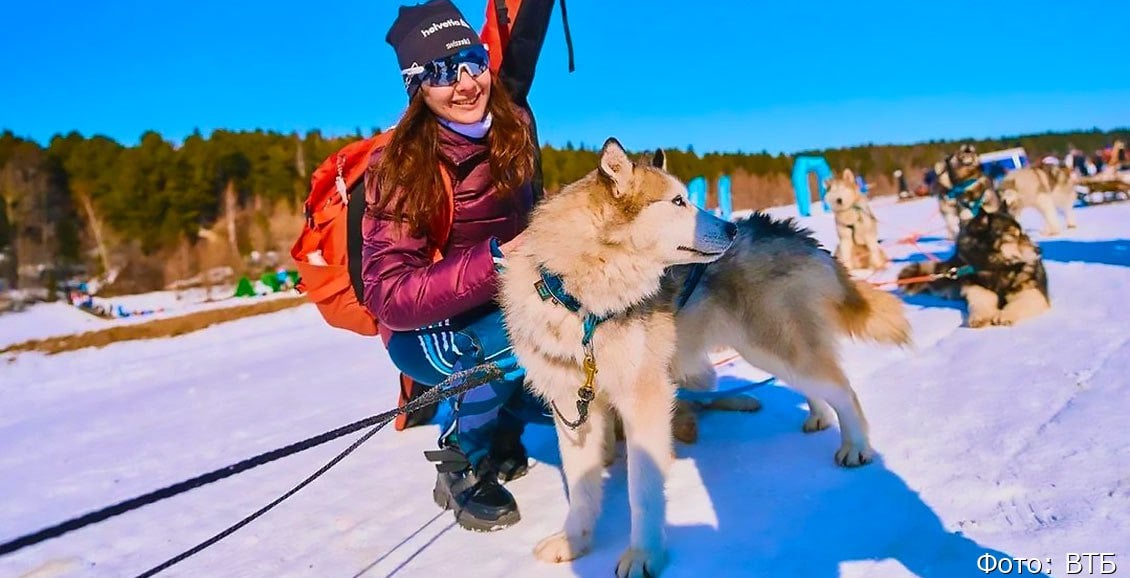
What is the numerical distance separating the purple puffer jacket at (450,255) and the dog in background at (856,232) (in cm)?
691

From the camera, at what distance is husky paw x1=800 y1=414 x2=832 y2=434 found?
302 cm

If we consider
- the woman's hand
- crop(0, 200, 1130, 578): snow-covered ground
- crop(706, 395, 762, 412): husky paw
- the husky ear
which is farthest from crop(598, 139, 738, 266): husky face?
crop(706, 395, 762, 412): husky paw

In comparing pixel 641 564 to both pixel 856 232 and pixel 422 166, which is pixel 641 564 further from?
pixel 856 232

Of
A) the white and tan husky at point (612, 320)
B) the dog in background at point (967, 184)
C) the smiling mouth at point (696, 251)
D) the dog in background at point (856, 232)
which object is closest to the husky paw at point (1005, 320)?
the dog in background at point (967, 184)

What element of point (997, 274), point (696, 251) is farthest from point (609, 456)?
point (997, 274)

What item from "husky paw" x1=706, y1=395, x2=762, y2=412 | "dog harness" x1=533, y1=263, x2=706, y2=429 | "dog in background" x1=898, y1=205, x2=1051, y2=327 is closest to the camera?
"dog harness" x1=533, y1=263, x2=706, y2=429

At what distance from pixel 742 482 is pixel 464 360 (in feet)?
3.96

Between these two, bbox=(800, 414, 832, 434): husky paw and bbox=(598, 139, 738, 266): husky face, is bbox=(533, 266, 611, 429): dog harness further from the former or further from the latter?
bbox=(800, 414, 832, 434): husky paw

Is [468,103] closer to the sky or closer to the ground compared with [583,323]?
closer to the sky

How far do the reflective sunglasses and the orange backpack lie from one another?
0.30 m

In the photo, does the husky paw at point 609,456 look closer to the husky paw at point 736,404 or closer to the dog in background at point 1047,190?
the husky paw at point 736,404

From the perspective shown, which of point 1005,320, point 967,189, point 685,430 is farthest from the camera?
point 967,189

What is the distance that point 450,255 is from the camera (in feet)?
8.48

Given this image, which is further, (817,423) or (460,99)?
(817,423)
